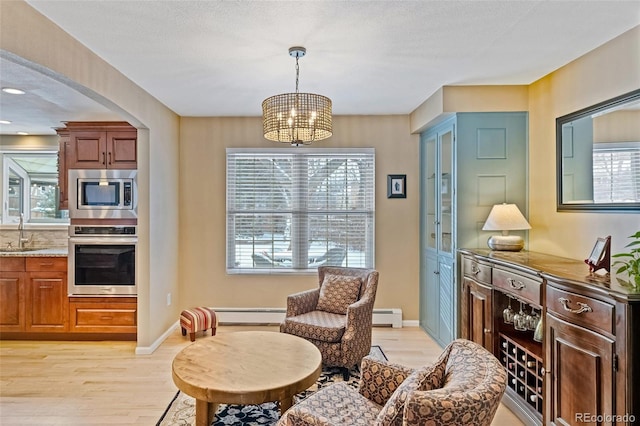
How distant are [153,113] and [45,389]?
2620mm

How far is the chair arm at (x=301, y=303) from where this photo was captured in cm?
345

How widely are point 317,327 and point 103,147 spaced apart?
10.0 feet

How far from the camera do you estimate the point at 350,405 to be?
72.7 inches

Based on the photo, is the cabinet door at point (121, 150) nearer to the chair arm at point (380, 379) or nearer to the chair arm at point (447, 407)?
the chair arm at point (380, 379)

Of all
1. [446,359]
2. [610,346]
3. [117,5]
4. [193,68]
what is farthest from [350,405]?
[193,68]

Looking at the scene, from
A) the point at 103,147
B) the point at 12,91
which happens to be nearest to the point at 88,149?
the point at 103,147

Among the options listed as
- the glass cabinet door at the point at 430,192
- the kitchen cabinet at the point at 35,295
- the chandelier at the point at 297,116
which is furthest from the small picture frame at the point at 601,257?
the kitchen cabinet at the point at 35,295

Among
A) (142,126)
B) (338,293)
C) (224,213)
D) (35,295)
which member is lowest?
(35,295)

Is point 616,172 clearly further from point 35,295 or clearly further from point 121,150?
point 35,295

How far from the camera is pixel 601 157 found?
2580 millimetres

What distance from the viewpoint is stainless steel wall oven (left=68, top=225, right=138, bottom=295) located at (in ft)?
12.9

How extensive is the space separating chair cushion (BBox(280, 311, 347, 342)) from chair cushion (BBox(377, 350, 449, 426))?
157 cm

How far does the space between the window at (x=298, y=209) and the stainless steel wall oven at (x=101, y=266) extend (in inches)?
44.0

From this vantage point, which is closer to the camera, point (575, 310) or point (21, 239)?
point (575, 310)
